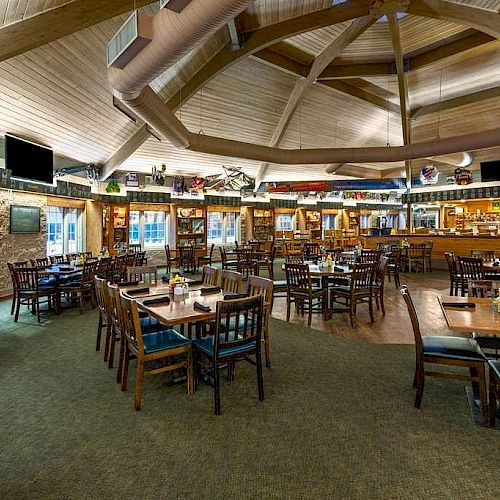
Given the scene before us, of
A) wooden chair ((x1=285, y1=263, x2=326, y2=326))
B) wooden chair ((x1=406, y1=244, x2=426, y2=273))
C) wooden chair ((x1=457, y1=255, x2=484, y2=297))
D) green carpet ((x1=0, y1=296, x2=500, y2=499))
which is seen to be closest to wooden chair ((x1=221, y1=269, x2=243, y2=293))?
green carpet ((x1=0, y1=296, x2=500, y2=499))

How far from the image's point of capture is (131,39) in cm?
333

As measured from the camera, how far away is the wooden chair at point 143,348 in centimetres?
312

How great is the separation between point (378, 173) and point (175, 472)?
15.9 meters

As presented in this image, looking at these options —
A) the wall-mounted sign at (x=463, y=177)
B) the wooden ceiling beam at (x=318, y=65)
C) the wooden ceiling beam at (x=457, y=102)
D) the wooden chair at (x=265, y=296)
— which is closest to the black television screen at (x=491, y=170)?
the wall-mounted sign at (x=463, y=177)

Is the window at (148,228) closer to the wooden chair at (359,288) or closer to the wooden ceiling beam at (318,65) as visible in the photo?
the wooden ceiling beam at (318,65)

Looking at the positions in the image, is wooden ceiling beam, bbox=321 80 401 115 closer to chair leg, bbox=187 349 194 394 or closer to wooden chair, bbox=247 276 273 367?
wooden chair, bbox=247 276 273 367

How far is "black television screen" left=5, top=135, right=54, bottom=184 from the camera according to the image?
7254 millimetres

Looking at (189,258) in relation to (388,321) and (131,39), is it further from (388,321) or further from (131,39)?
(131,39)

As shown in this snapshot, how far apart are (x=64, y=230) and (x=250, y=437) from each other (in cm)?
1031

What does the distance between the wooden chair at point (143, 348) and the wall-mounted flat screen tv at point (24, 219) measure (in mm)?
6632

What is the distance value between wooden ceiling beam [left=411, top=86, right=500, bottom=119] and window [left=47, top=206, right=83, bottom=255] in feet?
37.7

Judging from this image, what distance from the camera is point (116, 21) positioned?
Result: 542 cm

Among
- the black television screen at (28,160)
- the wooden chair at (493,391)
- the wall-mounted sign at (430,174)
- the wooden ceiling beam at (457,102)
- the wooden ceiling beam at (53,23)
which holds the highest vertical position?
the wooden ceiling beam at (457,102)

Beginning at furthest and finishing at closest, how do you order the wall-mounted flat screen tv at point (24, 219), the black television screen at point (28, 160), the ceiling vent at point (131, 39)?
the wall-mounted flat screen tv at point (24, 219), the black television screen at point (28, 160), the ceiling vent at point (131, 39)
